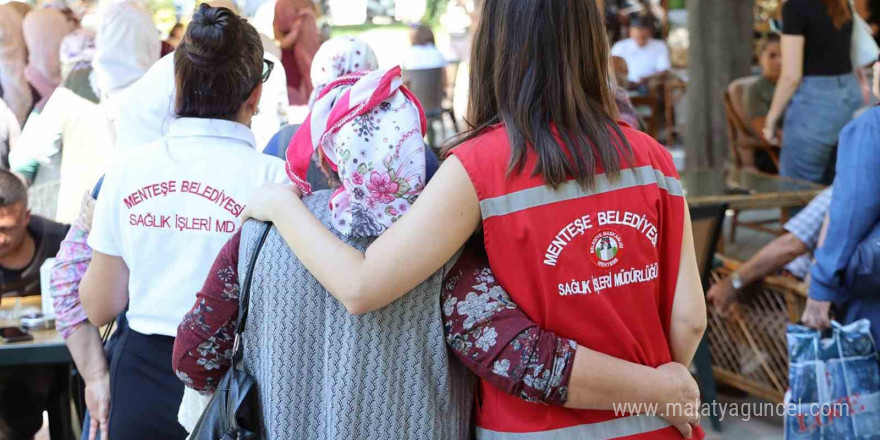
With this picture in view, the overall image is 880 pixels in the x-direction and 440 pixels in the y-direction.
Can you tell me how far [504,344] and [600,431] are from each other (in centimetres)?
24

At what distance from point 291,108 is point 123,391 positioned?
3.10 metres

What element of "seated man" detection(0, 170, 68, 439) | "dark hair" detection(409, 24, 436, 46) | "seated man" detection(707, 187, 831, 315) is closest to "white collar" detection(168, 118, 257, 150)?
"seated man" detection(0, 170, 68, 439)

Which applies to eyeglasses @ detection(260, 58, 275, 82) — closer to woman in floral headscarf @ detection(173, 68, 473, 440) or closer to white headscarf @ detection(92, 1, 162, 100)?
woman in floral headscarf @ detection(173, 68, 473, 440)

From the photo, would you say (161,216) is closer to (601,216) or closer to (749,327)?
(601,216)

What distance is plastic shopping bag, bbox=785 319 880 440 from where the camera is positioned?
2896 millimetres

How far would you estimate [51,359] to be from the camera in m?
3.09

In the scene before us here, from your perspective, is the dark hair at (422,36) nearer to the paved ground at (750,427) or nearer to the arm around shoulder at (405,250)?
the paved ground at (750,427)

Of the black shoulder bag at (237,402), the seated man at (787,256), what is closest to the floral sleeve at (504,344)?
the black shoulder bag at (237,402)

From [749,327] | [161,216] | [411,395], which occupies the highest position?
[161,216]

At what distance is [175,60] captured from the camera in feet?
6.89

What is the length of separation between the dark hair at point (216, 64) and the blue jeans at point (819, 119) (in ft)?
14.3

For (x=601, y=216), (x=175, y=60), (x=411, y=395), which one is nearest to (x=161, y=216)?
(x=175, y=60)

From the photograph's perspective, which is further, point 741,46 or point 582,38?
point 741,46

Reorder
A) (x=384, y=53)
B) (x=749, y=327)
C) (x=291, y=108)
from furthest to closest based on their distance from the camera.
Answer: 1. (x=384, y=53)
2. (x=291, y=108)
3. (x=749, y=327)
